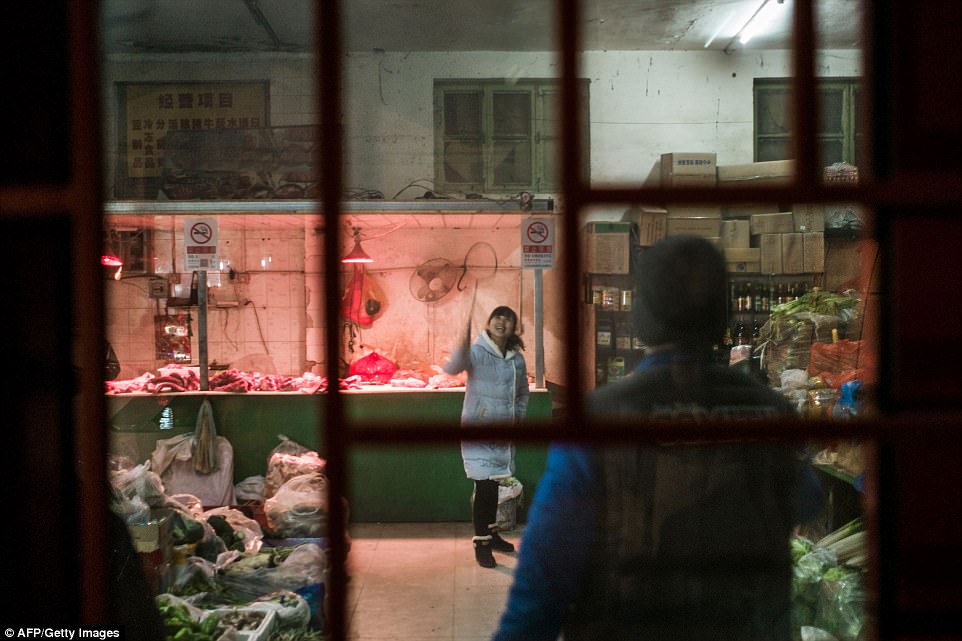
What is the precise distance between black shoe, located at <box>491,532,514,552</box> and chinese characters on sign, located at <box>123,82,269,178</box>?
5302 millimetres

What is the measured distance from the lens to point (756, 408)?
4.71 ft

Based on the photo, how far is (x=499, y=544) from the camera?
5.40 m

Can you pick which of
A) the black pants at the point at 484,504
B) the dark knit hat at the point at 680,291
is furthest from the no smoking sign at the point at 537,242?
the dark knit hat at the point at 680,291

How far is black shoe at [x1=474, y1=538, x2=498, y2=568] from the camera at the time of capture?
17.2 feet

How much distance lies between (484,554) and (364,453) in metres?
1.67

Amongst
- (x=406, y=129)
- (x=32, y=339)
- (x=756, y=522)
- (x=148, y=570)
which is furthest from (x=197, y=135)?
(x=756, y=522)

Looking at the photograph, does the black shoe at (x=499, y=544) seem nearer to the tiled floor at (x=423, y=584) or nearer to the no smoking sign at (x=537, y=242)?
the tiled floor at (x=423, y=584)

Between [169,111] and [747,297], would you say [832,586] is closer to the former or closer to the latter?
[747,297]

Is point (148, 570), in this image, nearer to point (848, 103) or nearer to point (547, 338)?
point (547, 338)

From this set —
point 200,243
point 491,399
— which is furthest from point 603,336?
point 200,243

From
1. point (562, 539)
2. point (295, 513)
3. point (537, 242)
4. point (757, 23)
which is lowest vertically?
point (295, 513)

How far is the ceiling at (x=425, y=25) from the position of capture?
608 centimetres

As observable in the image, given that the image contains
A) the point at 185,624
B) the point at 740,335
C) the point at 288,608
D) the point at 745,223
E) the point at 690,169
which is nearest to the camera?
the point at 740,335

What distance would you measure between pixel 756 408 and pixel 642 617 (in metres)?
0.47
